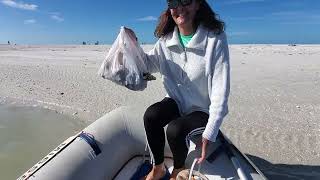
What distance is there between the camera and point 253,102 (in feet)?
21.8

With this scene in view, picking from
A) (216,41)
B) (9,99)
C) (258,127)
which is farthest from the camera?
(9,99)

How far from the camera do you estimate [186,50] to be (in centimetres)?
279

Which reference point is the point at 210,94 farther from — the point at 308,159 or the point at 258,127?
the point at 258,127

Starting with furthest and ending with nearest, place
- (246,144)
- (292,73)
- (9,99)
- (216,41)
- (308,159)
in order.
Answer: (292,73), (9,99), (246,144), (308,159), (216,41)

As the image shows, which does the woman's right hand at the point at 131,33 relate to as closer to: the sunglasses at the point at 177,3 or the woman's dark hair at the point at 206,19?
the woman's dark hair at the point at 206,19

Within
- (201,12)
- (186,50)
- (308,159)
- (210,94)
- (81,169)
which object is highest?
(201,12)

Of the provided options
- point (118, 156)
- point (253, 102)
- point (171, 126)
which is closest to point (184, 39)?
point (171, 126)

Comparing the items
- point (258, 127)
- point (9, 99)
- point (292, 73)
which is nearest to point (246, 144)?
point (258, 127)

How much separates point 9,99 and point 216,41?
5.47 meters

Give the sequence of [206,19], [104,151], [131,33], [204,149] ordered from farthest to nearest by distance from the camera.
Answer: [104,151]
[131,33]
[206,19]
[204,149]

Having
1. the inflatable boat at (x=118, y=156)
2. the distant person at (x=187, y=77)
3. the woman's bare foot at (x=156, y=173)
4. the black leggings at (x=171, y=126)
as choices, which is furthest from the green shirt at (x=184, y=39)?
the woman's bare foot at (x=156, y=173)

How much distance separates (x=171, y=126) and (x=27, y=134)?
3143mm

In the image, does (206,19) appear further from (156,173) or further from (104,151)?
(104,151)

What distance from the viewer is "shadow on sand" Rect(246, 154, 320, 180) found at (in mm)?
3896
